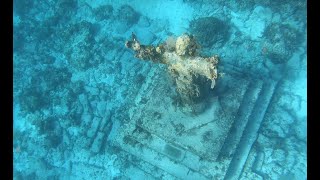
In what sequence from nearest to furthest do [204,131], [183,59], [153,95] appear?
1. [183,59]
2. [204,131]
3. [153,95]

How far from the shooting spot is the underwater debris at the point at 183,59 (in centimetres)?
576

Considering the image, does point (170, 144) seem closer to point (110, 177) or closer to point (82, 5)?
point (110, 177)

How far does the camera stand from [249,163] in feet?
25.7

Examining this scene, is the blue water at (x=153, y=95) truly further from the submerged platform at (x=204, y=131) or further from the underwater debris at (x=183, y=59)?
the underwater debris at (x=183, y=59)

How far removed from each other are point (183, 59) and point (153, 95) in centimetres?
231

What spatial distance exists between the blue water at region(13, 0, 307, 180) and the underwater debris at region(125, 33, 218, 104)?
55cm

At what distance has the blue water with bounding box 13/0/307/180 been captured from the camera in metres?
7.72

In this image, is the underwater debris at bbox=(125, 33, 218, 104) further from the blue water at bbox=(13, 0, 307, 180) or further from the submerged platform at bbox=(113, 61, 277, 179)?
the submerged platform at bbox=(113, 61, 277, 179)

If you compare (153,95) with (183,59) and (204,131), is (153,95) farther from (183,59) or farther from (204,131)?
(183,59)

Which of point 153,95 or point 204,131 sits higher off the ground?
point 153,95

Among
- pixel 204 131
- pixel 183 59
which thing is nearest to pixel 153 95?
pixel 204 131

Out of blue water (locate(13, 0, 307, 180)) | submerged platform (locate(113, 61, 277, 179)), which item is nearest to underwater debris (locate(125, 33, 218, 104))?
blue water (locate(13, 0, 307, 180))

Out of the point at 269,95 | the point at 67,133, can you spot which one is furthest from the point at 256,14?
the point at 67,133

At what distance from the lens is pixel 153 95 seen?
8078 millimetres
